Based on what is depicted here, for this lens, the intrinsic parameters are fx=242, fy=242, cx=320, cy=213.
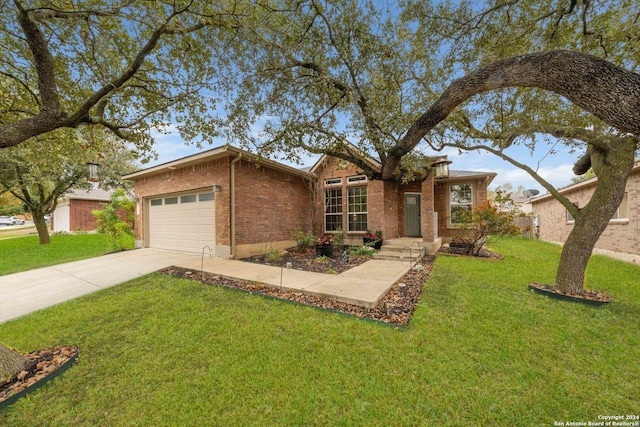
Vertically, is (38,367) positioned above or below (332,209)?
below

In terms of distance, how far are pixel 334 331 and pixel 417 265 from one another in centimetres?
478

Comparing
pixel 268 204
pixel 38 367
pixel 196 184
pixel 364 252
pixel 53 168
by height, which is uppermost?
pixel 53 168

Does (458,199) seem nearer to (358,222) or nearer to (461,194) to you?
(461,194)

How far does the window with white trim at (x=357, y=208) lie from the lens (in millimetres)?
10766

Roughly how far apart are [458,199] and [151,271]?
12.4 m

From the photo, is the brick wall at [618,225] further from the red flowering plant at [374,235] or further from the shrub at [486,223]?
the red flowering plant at [374,235]

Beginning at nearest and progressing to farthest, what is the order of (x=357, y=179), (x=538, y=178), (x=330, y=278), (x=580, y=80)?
(x=580, y=80) → (x=538, y=178) → (x=330, y=278) → (x=357, y=179)

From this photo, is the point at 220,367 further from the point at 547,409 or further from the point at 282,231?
the point at 282,231

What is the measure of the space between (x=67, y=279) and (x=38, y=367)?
4.95 m

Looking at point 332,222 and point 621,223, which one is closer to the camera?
point 621,223

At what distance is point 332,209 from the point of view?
11.5 meters

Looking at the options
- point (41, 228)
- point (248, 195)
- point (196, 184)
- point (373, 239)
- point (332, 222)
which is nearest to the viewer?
point (248, 195)

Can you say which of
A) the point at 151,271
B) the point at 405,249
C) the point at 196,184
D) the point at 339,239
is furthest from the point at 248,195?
the point at 405,249

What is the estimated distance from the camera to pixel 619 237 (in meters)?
8.48
